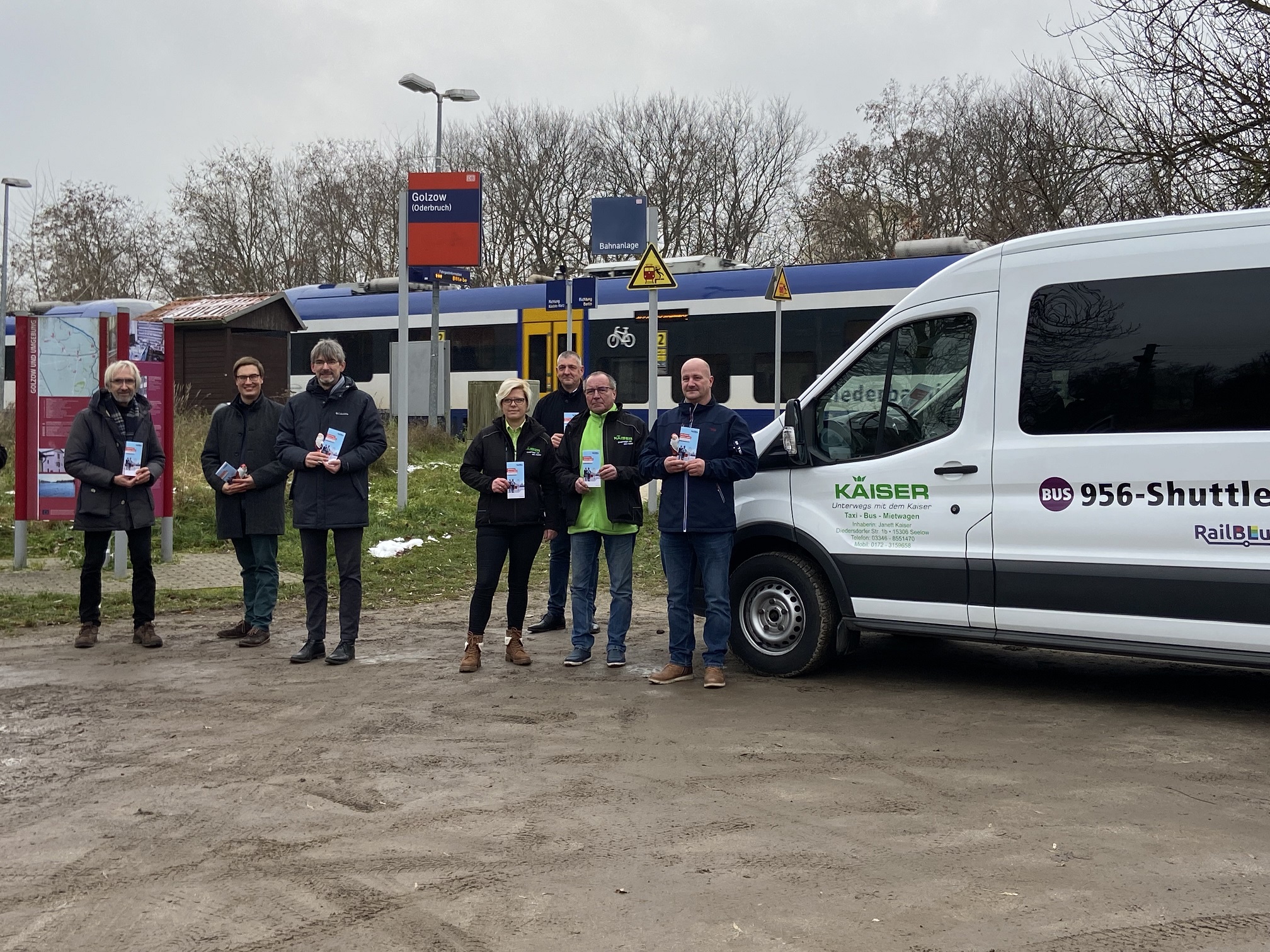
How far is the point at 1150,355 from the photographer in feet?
20.7

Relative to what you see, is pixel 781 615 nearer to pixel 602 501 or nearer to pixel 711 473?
pixel 711 473

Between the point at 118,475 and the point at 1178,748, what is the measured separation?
6367 mm

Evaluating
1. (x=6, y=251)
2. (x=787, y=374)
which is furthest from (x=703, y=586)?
(x=6, y=251)

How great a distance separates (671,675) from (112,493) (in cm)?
386

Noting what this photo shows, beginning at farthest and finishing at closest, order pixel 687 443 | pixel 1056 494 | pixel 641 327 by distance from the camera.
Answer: pixel 641 327, pixel 687 443, pixel 1056 494

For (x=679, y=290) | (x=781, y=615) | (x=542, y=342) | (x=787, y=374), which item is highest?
(x=679, y=290)

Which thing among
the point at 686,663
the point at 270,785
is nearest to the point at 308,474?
the point at 686,663

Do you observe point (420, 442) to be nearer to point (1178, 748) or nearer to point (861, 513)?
point (861, 513)

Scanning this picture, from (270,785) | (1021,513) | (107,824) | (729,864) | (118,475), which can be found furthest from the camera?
(118,475)

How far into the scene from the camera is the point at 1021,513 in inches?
259

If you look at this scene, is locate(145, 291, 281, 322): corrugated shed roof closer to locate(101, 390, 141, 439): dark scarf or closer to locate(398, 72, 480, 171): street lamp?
locate(398, 72, 480, 171): street lamp

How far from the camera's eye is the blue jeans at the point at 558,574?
9.05 meters

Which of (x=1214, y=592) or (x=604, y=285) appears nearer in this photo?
(x=1214, y=592)

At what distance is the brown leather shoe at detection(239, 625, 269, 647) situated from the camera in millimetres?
8508
